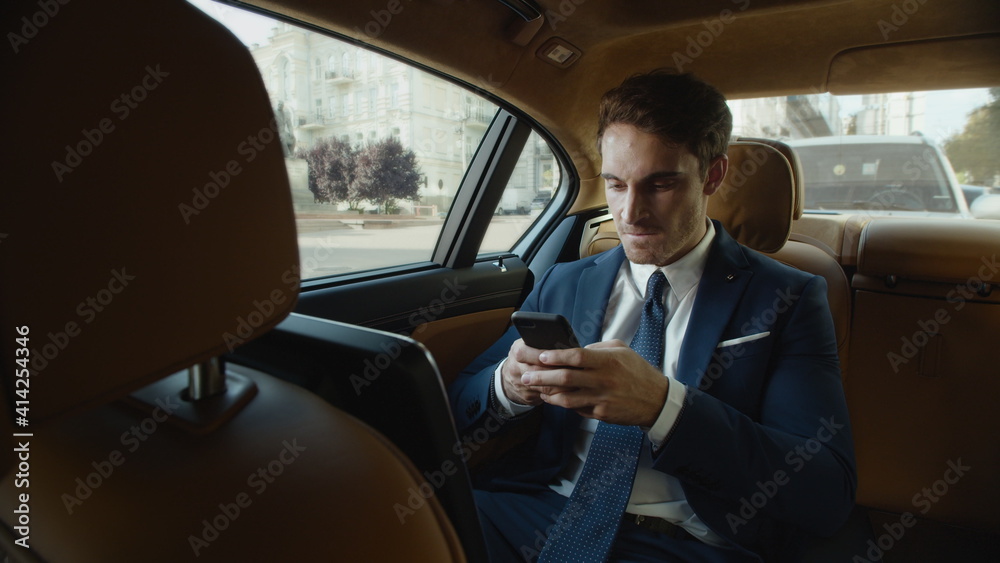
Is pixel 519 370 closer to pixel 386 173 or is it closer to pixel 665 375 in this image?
pixel 665 375

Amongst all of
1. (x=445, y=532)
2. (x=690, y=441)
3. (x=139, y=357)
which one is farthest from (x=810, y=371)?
(x=139, y=357)

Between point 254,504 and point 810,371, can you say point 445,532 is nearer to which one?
point 254,504

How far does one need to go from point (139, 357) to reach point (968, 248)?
202 centimetres

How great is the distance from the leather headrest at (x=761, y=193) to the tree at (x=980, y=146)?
0.95 m

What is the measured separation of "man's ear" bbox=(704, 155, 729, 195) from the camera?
5.07 ft

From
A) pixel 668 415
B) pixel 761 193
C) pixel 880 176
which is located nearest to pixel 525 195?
pixel 761 193

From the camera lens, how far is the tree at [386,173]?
204cm

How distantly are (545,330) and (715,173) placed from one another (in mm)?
855

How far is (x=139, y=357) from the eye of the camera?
444mm

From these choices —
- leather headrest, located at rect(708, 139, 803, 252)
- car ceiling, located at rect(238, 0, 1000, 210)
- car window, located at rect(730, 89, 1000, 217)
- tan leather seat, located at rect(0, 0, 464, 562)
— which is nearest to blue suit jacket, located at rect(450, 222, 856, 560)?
leather headrest, located at rect(708, 139, 803, 252)

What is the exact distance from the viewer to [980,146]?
209cm

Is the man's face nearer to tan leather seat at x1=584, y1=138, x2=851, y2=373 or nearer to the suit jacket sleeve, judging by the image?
tan leather seat at x1=584, y1=138, x2=851, y2=373

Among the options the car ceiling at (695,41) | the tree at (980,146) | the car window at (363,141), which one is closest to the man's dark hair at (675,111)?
the car ceiling at (695,41)

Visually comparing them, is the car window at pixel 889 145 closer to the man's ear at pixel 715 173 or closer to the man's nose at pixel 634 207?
the man's ear at pixel 715 173
